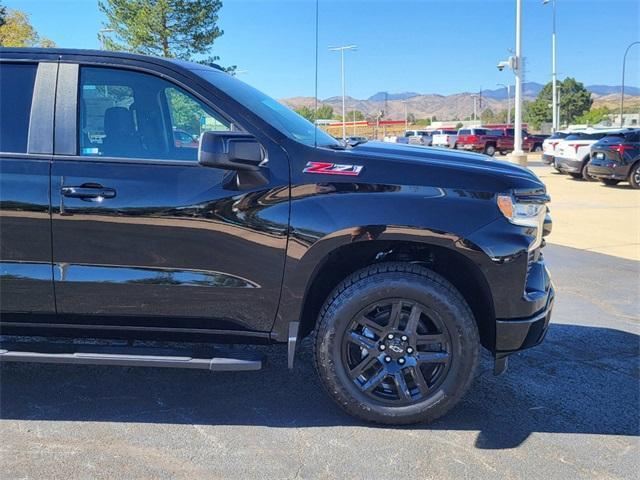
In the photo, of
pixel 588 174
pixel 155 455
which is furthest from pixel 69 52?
pixel 588 174

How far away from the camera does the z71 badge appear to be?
3135mm

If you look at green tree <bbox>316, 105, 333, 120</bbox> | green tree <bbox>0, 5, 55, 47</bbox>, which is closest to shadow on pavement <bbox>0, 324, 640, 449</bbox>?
green tree <bbox>316, 105, 333, 120</bbox>

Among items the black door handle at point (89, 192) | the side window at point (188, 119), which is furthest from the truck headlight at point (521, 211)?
the black door handle at point (89, 192)

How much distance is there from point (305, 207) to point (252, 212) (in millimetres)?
282

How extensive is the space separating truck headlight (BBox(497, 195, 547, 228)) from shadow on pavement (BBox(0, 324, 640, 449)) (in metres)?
1.16

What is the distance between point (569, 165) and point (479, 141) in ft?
76.0

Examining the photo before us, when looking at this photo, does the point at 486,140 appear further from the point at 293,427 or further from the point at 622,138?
the point at 293,427

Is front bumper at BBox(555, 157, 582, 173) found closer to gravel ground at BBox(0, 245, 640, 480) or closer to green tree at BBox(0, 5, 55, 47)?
gravel ground at BBox(0, 245, 640, 480)

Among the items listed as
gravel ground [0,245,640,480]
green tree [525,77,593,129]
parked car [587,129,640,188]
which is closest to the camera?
gravel ground [0,245,640,480]

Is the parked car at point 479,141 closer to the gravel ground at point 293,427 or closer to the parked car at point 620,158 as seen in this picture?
the parked car at point 620,158

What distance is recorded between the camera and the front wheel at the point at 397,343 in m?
3.16

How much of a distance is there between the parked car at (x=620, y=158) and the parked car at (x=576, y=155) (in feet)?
5.24

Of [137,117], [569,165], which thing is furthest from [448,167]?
[569,165]

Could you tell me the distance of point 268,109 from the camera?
11.8 ft
